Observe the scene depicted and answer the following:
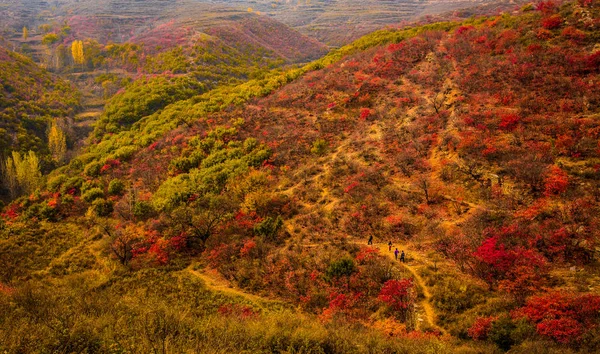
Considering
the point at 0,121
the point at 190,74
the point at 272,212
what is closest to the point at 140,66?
the point at 190,74

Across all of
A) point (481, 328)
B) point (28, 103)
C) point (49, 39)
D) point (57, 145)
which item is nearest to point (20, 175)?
point (57, 145)

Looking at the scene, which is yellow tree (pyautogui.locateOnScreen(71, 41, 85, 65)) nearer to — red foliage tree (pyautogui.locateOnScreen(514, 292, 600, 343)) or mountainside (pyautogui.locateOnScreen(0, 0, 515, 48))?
mountainside (pyautogui.locateOnScreen(0, 0, 515, 48))

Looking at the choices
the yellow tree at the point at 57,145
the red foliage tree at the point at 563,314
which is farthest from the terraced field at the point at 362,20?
the red foliage tree at the point at 563,314

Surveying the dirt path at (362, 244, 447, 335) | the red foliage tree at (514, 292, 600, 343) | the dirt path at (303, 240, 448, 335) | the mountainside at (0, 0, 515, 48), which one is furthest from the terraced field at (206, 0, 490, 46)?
the red foliage tree at (514, 292, 600, 343)

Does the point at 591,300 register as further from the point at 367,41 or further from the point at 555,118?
the point at 367,41

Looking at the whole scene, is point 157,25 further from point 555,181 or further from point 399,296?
point 555,181

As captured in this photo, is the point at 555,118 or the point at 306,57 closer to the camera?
the point at 555,118
